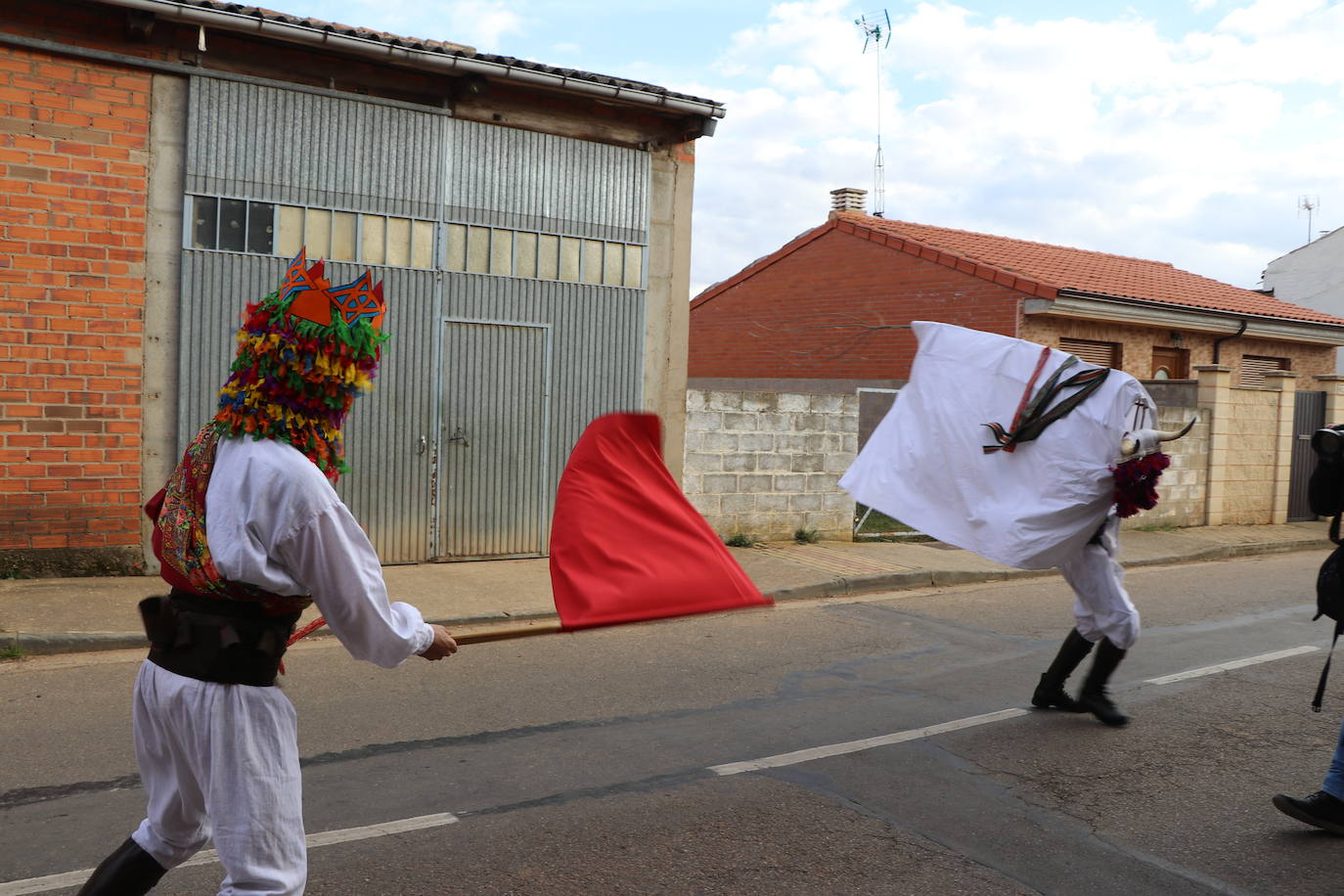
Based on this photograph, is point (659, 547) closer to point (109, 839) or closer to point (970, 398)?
point (109, 839)

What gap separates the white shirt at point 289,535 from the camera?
2484 mm

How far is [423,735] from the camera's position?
5375mm

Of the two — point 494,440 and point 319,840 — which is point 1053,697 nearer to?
point 319,840

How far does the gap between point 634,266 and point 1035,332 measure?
30.9ft

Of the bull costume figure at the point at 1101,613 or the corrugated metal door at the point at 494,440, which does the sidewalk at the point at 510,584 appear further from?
the bull costume figure at the point at 1101,613

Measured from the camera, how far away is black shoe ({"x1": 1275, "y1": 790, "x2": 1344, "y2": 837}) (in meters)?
4.33

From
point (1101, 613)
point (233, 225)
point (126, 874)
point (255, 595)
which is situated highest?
point (233, 225)

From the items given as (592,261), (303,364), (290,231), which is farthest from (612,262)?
(303,364)

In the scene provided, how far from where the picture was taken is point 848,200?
84.8 ft

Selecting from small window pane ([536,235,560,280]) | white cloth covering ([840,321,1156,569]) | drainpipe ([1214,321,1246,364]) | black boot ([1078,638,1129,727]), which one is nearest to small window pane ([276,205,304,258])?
small window pane ([536,235,560,280])

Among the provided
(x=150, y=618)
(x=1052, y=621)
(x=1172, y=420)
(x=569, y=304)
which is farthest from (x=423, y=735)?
(x=1172, y=420)

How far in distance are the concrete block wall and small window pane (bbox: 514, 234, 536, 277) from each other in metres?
2.09

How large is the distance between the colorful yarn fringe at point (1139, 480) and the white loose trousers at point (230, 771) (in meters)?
4.12

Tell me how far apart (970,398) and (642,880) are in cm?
329
